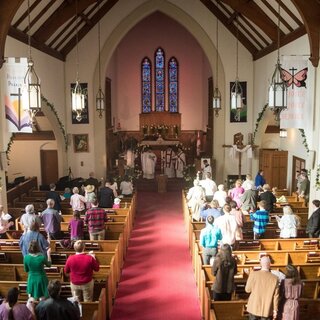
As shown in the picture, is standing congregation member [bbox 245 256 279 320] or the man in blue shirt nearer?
standing congregation member [bbox 245 256 279 320]

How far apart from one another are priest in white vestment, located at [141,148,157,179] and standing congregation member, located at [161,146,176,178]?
2.60 feet

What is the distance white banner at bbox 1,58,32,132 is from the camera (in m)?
11.4

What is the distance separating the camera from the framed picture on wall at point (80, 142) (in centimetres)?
2006

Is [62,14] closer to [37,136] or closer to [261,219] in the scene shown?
[37,136]

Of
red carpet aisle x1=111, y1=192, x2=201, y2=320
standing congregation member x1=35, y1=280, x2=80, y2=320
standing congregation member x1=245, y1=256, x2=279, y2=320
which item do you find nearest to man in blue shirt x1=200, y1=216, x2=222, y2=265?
red carpet aisle x1=111, y1=192, x2=201, y2=320

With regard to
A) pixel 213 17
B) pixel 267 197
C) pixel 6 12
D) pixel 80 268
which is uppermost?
pixel 213 17

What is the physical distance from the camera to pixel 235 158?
2002cm

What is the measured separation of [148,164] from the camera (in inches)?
805

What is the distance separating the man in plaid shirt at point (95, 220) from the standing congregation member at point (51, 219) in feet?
2.22

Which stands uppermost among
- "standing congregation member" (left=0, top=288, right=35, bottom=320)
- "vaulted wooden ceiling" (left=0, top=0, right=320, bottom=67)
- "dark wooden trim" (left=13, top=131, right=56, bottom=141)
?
"vaulted wooden ceiling" (left=0, top=0, right=320, bottom=67)

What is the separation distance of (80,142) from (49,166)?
226cm

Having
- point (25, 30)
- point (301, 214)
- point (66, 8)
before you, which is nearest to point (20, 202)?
point (25, 30)

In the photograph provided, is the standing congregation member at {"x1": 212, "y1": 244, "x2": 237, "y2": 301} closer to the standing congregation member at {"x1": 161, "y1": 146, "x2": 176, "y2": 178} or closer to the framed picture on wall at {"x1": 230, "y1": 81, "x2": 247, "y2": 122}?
the framed picture on wall at {"x1": 230, "y1": 81, "x2": 247, "y2": 122}

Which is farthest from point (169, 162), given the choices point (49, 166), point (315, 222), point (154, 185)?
point (315, 222)
